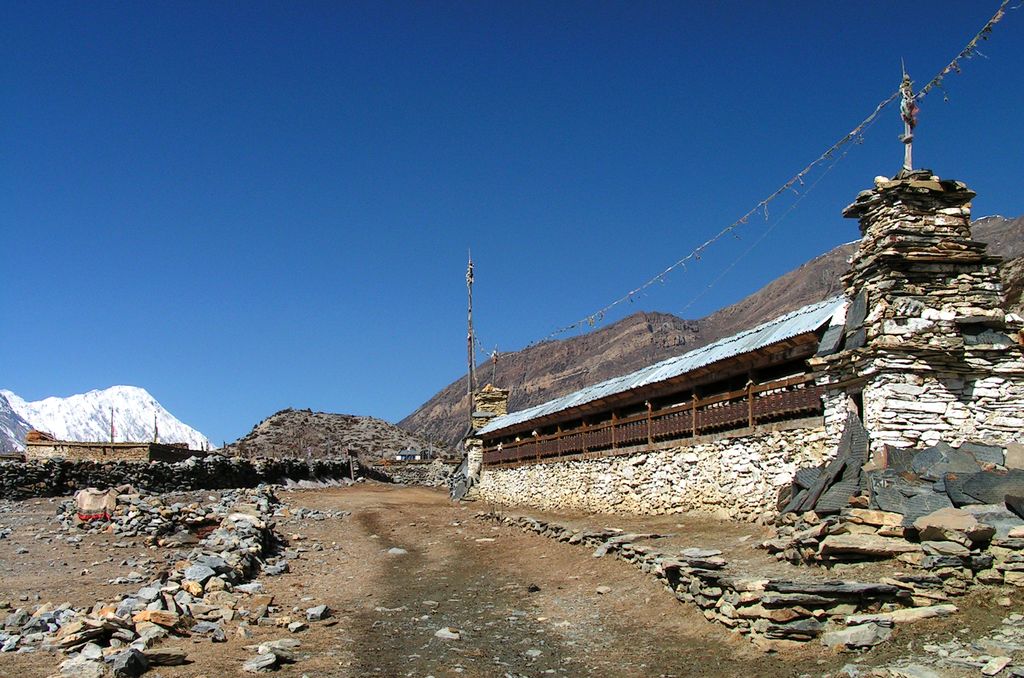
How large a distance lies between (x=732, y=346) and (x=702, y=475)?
10.1ft

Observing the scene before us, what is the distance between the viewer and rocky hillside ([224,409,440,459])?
2253 inches

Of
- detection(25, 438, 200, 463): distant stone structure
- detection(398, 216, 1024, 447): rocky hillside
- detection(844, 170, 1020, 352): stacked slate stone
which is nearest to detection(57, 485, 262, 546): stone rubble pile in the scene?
detection(25, 438, 200, 463): distant stone structure

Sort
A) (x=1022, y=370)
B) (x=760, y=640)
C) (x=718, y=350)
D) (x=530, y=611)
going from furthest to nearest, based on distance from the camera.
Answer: (x=718, y=350)
(x=1022, y=370)
(x=530, y=611)
(x=760, y=640)

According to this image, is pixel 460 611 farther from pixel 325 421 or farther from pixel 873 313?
pixel 325 421

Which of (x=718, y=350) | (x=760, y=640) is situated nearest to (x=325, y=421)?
(x=718, y=350)

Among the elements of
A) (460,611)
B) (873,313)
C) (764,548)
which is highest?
(873,313)

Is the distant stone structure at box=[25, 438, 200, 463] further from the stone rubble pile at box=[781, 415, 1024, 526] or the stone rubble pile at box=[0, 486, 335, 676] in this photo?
the stone rubble pile at box=[781, 415, 1024, 526]

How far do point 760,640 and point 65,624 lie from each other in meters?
8.76

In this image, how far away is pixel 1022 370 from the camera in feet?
43.0

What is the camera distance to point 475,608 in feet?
41.1

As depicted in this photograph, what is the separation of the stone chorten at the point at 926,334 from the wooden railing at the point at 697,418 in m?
1.29

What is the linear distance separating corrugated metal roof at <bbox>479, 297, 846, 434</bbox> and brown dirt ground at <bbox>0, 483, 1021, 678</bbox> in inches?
147

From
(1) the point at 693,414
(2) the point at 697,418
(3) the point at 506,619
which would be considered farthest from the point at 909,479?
(1) the point at 693,414

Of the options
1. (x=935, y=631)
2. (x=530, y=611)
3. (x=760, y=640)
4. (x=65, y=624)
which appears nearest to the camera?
(x=935, y=631)
